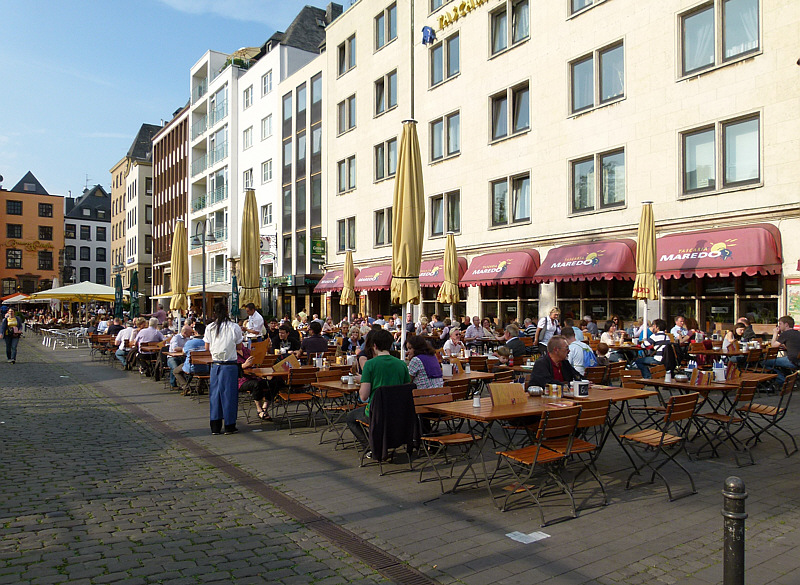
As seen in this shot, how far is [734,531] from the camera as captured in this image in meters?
3.34

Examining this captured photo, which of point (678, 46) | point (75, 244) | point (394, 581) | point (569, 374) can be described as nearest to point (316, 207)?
point (678, 46)

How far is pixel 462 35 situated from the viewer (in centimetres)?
2756

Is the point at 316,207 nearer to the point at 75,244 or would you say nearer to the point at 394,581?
the point at 394,581

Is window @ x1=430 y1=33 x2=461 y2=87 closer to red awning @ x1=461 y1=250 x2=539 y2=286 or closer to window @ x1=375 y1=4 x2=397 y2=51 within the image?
window @ x1=375 y1=4 x2=397 y2=51

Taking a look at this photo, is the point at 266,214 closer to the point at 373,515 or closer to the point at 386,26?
the point at 386,26

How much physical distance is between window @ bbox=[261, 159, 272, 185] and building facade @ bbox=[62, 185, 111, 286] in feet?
190

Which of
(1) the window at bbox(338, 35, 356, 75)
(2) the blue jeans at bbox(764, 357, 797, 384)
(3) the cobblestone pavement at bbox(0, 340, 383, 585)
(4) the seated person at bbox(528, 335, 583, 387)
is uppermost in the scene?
(1) the window at bbox(338, 35, 356, 75)

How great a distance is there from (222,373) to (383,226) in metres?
23.8

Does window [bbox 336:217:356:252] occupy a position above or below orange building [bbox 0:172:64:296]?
below

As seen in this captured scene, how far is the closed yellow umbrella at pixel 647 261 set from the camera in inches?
650

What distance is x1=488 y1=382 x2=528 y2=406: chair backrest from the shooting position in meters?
6.75

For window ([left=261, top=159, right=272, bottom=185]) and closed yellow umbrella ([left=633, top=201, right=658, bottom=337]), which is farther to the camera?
window ([left=261, top=159, right=272, bottom=185])

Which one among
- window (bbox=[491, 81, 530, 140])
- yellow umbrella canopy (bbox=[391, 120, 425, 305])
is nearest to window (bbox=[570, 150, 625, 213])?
window (bbox=[491, 81, 530, 140])

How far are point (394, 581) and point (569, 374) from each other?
424cm
